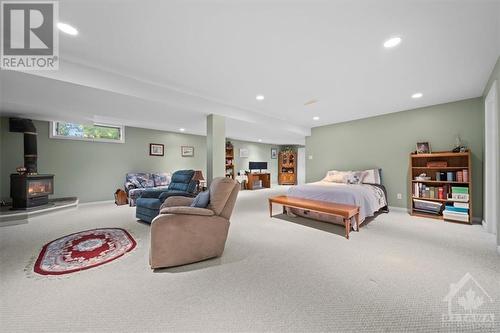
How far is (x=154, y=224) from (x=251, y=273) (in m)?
1.11

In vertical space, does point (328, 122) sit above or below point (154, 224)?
above

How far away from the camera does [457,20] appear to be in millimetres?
1755

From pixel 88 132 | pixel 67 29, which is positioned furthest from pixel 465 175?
pixel 88 132

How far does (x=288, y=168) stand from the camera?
1080cm

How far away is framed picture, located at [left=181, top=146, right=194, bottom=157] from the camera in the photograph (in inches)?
280

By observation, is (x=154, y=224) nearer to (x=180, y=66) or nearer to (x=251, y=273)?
(x=251, y=273)

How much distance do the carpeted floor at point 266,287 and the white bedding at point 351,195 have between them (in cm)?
67

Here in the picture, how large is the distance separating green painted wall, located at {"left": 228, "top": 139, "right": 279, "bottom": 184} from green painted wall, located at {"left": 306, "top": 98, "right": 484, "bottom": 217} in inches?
146

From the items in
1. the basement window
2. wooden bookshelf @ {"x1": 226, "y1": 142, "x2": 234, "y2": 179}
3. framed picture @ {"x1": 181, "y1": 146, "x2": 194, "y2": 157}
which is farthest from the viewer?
wooden bookshelf @ {"x1": 226, "y1": 142, "x2": 234, "y2": 179}

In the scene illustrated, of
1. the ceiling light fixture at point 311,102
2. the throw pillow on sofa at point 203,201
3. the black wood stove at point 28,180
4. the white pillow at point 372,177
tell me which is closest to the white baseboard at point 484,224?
the white pillow at point 372,177

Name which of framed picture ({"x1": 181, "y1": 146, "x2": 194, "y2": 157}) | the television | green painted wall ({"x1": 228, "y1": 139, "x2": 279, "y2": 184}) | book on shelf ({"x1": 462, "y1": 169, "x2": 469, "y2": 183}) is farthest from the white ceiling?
the television

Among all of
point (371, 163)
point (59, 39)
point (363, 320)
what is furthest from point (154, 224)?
point (371, 163)

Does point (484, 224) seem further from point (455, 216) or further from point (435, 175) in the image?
point (435, 175)

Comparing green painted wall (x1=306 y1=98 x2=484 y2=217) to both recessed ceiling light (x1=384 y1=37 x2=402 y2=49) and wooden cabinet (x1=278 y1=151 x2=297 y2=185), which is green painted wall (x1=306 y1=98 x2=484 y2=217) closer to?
recessed ceiling light (x1=384 y1=37 x2=402 y2=49)
